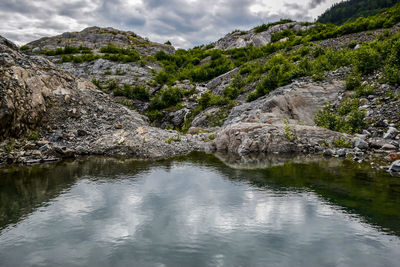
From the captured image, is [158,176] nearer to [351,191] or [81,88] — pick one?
[351,191]

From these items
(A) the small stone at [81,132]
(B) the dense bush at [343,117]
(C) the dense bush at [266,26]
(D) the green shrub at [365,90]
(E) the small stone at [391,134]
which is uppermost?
(C) the dense bush at [266,26]

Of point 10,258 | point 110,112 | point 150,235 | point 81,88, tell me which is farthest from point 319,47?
point 10,258

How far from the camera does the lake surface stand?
650 centimetres

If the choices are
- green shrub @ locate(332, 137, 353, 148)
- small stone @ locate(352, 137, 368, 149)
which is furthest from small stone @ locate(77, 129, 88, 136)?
small stone @ locate(352, 137, 368, 149)

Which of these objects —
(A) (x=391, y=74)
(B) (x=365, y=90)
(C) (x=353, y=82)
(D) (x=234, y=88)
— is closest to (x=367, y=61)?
(C) (x=353, y=82)

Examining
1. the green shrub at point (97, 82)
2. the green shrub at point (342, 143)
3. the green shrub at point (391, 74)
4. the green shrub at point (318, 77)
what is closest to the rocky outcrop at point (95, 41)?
the green shrub at point (97, 82)

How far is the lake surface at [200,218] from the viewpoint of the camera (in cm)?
650

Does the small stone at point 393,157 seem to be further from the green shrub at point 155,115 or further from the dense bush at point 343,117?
the green shrub at point 155,115

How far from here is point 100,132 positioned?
20.8 m

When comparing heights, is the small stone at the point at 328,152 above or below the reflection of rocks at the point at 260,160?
above

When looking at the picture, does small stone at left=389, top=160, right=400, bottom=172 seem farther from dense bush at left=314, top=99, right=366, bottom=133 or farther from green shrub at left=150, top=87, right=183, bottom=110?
green shrub at left=150, top=87, right=183, bottom=110

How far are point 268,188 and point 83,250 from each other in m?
7.88

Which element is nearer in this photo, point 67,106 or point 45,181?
point 45,181

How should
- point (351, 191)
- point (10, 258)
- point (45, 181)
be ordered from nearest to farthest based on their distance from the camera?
point (10, 258)
point (351, 191)
point (45, 181)
